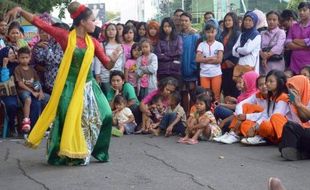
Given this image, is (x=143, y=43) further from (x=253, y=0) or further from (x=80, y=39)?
(x=253, y=0)

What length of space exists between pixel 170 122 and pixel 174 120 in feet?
0.28

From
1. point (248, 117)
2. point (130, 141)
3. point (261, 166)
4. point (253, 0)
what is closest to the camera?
point (261, 166)

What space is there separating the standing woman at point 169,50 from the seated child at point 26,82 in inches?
86.0

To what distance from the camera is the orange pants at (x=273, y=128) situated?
25.8ft

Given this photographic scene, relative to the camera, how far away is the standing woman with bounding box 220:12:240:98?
10.3 m

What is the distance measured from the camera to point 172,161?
7098 mm

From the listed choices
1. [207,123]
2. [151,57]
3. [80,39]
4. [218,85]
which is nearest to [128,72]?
[151,57]

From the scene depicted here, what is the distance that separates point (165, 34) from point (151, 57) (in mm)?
497

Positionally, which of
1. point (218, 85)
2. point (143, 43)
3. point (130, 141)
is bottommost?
point (130, 141)

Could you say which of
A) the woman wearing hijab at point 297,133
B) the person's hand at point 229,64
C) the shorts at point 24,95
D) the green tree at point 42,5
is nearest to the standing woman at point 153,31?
the person's hand at point 229,64

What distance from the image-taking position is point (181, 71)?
10578 mm

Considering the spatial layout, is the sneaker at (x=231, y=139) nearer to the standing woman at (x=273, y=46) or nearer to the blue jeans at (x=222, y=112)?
the blue jeans at (x=222, y=112)

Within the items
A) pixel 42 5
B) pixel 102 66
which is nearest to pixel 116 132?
pixel 102 66

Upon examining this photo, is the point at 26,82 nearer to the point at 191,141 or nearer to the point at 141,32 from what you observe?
the point at 141,32
